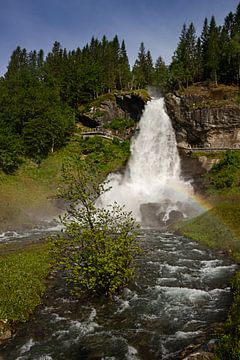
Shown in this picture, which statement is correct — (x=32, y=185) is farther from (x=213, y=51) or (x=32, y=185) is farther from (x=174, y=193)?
(x=213, y=51)

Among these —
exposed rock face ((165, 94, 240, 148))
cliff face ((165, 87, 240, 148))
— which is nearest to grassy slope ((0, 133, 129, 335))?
exposed rock face ((165, 94, 240, 148))

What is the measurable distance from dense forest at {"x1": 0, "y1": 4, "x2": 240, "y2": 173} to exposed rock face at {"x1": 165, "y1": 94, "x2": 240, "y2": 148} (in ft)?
55.3

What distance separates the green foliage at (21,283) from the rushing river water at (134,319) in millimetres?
624

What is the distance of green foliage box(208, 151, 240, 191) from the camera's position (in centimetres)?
4678

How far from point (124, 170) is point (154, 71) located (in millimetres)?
51815

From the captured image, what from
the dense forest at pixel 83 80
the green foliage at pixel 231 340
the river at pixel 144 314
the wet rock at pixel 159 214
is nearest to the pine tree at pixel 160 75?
the dense forest at pixel 83 80

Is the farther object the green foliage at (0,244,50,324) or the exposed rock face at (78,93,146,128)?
the exposed rock face at (78,93,146,128)

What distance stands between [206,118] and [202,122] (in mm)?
1008

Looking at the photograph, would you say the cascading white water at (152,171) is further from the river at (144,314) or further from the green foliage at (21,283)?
the green foliage at (21,283)

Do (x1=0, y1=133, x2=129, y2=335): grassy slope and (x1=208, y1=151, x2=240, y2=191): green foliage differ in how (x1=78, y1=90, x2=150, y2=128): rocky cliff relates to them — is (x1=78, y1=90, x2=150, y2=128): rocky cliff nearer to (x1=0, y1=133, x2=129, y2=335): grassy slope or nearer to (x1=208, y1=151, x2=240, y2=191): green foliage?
(x1=0, y1=133, x2=129, y2=335): grassy slope

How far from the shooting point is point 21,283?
1780 cm

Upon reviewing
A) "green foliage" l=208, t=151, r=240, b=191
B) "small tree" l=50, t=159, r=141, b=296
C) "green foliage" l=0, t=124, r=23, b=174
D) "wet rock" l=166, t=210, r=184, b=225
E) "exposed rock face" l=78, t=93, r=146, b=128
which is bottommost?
"wet rock" l=166, t=210, r=184, b=225

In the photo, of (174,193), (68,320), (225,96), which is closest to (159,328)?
(68,320)

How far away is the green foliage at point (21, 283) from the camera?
50.6ft
